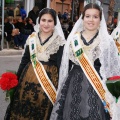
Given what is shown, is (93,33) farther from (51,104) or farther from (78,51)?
(51,104)

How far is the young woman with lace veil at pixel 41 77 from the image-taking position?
3385 millimetres

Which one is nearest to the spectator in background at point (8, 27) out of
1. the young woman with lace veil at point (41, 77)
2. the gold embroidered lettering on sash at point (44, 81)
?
the young woman with lace veil at point (41, 77)

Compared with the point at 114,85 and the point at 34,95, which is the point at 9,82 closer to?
the point at 34,95

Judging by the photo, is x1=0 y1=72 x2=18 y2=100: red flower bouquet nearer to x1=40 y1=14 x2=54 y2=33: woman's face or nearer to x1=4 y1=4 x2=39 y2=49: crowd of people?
x1=40 y1=14 x2=54 y2=33: woman's face

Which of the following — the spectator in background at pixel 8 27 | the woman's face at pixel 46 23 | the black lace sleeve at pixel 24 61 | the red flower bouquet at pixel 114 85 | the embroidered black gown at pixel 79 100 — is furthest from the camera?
the spectator in background at pixel 8 27

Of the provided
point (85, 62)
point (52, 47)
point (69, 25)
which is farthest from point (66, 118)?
point (69, 25)

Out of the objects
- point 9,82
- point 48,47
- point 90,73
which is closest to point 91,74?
point 90,73

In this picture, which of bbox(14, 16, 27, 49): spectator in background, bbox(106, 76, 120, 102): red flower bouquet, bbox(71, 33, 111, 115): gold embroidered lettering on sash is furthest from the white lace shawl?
bbox(14, 16, 27, 49): spectator in background

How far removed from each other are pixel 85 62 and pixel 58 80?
1.48ft

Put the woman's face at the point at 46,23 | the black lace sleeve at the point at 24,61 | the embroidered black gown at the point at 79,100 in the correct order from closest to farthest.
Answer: the embroidered black gown at the point at 79,100, the woman's face at the point at 46,23, the black lace sleeve at the point at 24,61

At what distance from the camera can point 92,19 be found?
3.06 m

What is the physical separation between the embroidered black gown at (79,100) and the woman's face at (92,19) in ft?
0.99

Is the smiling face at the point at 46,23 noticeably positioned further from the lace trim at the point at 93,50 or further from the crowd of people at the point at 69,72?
the lace trim at the point at 93,50

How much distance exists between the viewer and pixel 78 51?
3.12 meters
